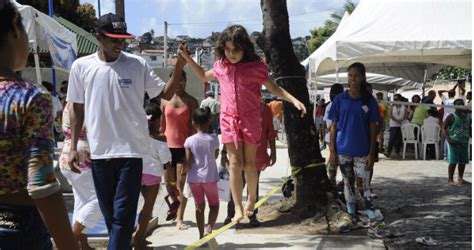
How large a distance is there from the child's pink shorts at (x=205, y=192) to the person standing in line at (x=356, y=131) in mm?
1532

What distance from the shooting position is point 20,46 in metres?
2.62

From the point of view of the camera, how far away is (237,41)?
522cm

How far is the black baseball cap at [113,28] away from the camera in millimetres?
4461

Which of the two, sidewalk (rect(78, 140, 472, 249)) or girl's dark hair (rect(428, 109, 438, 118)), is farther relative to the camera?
girl's dark hair (rect(428, 109, 438, 118))

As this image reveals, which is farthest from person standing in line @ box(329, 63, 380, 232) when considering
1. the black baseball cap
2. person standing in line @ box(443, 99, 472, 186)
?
person standing in line @ box(443, 99, 472, 186)

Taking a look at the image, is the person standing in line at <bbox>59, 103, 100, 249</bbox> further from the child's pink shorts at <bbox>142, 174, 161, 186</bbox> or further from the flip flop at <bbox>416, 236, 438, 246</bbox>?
Result: the flip flop at <bbox>416, 236, 438, 246</bbox>

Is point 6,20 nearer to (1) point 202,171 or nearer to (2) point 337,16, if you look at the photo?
(1) point 202,171

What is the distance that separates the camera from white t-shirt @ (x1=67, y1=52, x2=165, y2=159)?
174 inches

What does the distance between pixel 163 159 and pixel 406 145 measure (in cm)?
1271

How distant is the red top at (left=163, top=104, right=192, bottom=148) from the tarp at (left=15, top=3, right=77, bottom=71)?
179 centimetres

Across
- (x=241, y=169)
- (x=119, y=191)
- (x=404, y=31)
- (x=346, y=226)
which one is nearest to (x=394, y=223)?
(x=346, y=226)

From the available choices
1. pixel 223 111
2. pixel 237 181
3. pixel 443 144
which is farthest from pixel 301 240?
pixel 443 144

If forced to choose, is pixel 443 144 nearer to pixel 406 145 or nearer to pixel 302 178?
pixel 406 145

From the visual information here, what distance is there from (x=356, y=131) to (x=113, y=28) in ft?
11.2
